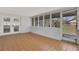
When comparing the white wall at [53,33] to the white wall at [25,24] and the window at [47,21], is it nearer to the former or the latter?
the window at [47,21]

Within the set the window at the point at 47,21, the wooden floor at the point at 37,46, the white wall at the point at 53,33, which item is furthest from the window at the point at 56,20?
the wooden floor at the point at 37,46

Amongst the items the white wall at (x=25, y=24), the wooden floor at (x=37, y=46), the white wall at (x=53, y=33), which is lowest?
the wooden floor at (x=37, y=46)

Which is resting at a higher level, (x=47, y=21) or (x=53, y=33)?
(x=47, y=21)

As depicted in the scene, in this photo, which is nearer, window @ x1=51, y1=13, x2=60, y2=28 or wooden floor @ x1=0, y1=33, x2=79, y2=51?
wooden floor @ x1=0, y1=33, x2=79, y2=51

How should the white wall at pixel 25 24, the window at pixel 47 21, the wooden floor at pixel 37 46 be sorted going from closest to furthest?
the wooden floor at pixel 37 46 → the window at pixel 47 21 → the white wall at pixel 25 24

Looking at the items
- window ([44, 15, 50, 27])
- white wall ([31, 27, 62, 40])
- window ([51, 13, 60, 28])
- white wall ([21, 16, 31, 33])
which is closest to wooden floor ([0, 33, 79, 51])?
white wall ([31, 27, 62, 40])

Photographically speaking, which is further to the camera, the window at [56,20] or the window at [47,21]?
the window at [47,21]

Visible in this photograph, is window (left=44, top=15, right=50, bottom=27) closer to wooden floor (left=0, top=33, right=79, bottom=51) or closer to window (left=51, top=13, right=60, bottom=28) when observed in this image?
window (left=51, top=13, right=60, bottom=28)

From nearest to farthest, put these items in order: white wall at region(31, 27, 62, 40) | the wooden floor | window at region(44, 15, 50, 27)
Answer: the wooden floor
white wall at region(31, 27, 62, 40)
window at region(44, 15, 50, 27)

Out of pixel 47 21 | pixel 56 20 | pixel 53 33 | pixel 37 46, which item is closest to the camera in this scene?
pixel 37 46

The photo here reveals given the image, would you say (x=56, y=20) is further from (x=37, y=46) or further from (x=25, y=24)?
(x=25, y=24)

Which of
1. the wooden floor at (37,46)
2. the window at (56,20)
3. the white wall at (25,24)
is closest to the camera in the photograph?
the wooden floor at (37,46)

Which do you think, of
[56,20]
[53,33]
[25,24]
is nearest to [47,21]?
[56,20]
